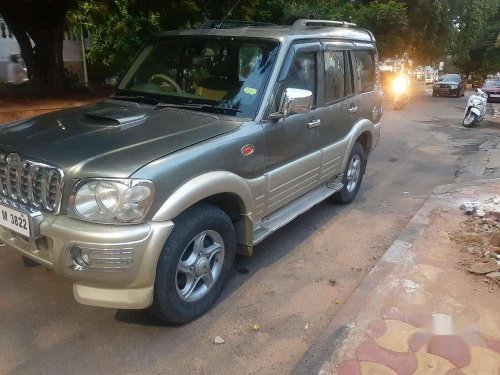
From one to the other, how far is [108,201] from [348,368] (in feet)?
5.34

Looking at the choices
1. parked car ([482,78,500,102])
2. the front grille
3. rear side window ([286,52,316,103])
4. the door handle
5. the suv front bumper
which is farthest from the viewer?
parked car ([482,78,500,102])

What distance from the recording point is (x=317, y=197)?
183 inches

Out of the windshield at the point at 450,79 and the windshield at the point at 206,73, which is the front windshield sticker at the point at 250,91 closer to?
the windshield at the point at 206,73

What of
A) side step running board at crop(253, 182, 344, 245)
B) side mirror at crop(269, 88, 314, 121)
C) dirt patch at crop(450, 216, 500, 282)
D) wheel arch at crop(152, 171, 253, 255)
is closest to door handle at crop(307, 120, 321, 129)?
side mirror at crop(269, 88, 314, 121)

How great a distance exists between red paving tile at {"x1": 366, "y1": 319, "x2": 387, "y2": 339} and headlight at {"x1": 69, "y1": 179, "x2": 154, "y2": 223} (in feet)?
5.24

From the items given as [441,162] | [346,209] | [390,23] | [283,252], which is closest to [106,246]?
[283,252]

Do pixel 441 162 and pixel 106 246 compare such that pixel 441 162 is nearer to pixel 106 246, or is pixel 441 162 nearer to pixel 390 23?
pixel 106 246

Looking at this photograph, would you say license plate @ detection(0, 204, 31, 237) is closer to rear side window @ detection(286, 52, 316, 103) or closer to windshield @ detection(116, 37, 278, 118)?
windshield @ detection(116, 37, 278, 118)

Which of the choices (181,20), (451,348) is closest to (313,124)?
(451,348)

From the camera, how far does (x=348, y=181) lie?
5.60m

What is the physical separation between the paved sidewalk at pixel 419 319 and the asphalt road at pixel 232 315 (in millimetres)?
188

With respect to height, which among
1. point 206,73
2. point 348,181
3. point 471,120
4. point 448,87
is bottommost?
point 448,87

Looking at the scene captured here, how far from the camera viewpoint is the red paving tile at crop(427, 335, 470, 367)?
8.96ft

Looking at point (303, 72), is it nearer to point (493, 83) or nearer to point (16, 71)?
point (16, 71)
